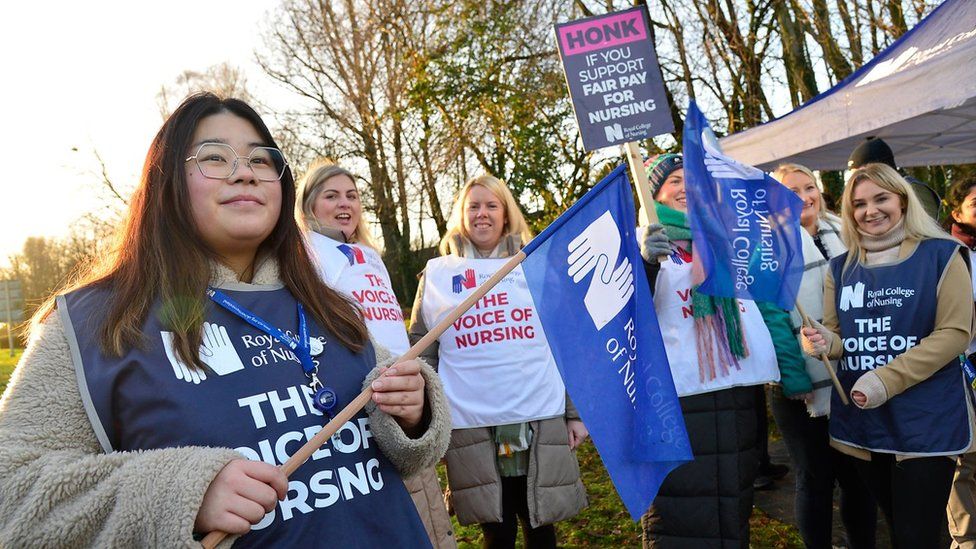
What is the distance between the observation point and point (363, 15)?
642 inches

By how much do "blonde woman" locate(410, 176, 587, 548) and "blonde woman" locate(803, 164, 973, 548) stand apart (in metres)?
1.21

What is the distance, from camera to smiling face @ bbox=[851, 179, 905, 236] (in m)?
3.15

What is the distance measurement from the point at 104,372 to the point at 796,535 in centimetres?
422

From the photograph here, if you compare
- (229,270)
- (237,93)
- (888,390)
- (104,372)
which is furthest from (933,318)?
(237,93)

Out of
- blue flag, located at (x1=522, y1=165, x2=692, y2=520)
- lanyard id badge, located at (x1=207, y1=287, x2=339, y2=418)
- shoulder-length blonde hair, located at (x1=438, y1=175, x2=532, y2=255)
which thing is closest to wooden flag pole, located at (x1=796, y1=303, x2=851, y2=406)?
blue flag, located at (x1=522, y1=165, x2=692, y2=520)

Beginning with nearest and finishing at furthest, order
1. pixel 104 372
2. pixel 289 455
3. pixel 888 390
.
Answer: pixel 104 372
pixel 289 455
pixel 888 390

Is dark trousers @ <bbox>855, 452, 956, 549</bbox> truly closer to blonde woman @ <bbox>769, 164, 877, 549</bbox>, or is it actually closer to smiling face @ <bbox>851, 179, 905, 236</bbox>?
blonde woman @ <bbox>769, 164, 877, 549</bbox>

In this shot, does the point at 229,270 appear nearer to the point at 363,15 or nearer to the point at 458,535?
the point at 458,535

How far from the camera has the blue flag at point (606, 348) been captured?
2.10 metres

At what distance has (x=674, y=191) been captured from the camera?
3357 millimetres

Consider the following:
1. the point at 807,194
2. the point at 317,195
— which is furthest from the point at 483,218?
the point at 807,194

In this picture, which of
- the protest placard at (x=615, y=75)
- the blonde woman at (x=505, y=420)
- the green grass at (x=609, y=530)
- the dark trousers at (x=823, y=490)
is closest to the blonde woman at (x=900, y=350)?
the dark trousers at (x=823, y=490)

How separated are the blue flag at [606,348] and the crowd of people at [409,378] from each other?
0.43m

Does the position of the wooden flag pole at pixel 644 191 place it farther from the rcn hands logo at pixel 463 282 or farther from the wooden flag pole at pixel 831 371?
the rcn hands logo at pixel 463 282
